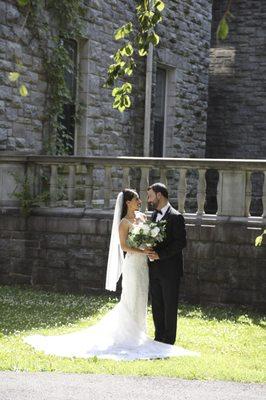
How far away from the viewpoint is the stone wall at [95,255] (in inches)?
422

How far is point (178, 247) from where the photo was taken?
802cm

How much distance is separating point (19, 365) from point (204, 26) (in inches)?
542

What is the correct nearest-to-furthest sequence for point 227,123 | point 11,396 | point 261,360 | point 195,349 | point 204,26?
point 11,396 < point 261,360 < point 195,349 < point 204,26 < point 227,123

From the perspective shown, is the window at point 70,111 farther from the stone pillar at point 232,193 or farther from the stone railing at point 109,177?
the stone pillar at point 232,193

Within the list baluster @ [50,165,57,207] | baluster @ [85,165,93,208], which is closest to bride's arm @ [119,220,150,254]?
baluster @ [85,165,93,208]

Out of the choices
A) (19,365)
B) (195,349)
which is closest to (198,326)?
(195,349)

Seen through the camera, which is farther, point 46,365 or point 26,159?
point 26,159

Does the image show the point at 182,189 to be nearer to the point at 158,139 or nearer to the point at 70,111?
the point at 70,111

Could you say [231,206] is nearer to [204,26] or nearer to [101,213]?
[101,213]

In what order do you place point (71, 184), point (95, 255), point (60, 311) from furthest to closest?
1. point (71, 184)
2. point (95, 255)
3. point (60, 311)

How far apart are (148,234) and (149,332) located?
5.57 feet

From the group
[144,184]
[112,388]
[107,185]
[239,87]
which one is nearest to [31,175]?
[107,185]

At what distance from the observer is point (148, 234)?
7914mm

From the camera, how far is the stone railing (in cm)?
1085
